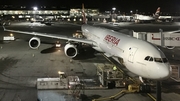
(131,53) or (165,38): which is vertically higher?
(131,53)

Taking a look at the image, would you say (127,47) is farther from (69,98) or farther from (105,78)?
(69,98)

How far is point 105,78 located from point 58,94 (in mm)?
3362

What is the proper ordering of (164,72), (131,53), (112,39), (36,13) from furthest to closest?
(36,13), (112,39), (131,53), (164,72)

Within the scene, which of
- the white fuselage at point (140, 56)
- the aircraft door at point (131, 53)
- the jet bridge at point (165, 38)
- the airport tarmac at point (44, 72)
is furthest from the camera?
the jet bridge at point (165, 38)

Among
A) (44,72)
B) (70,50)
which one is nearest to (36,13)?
(70,50)

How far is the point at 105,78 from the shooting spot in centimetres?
1495

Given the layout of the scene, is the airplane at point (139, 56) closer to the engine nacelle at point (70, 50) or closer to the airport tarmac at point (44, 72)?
the airport tarmac at point (44, 72)

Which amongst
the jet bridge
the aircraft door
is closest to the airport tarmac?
the jet bridge

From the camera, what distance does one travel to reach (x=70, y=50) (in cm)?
2261

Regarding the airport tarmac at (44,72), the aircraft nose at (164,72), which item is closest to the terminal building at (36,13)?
the airport tarmac at (44,72)

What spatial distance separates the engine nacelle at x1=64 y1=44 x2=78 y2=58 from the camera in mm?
22203

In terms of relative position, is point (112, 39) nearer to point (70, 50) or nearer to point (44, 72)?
point (70, 50)

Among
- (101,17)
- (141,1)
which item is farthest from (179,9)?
(101,17)

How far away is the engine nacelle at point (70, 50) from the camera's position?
72.8 feet
